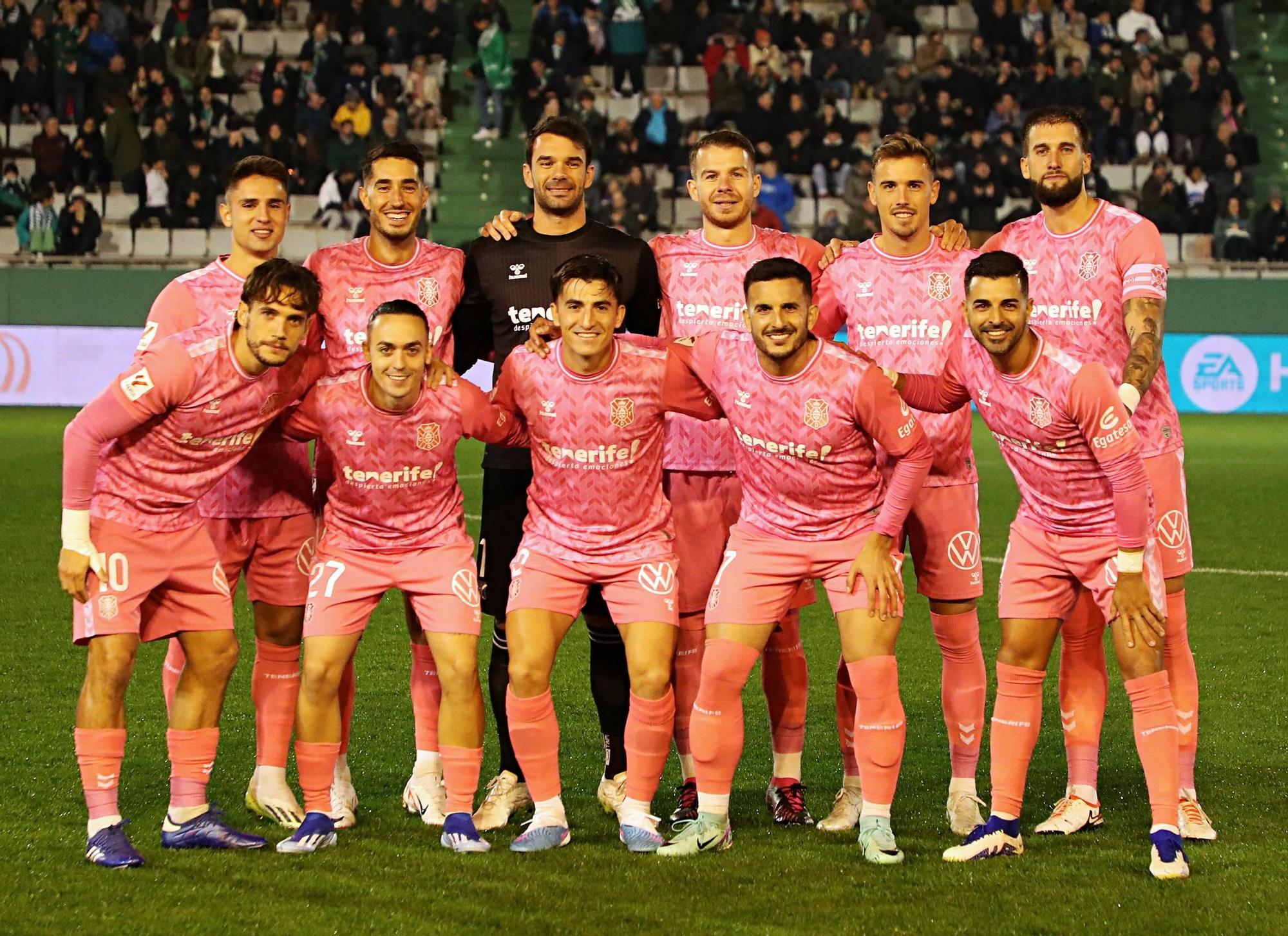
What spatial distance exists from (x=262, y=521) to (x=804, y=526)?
5.76 feet

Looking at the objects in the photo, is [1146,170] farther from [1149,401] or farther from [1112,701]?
[1149,401]

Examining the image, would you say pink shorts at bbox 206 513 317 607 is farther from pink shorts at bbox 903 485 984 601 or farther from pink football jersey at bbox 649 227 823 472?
pink shorts at bbox 903 485 984 601

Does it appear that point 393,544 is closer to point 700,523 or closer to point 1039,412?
point 700,523

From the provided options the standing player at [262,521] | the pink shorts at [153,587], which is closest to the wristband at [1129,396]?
the standing player at [262,521]

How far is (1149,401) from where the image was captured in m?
5.15

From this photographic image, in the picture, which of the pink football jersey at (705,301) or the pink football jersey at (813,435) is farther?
the pink football jersey at (705,301)

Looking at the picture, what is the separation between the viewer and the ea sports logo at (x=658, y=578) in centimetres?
494

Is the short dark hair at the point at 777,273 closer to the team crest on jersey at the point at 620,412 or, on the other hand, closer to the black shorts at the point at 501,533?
the team crest on jersey at the point at 620,412

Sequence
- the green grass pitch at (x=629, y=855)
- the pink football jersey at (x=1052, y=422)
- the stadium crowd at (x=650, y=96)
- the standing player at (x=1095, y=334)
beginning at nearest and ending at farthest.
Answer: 1. the green grass pitch at (x=629, y=855)
2. the pink football jersey at (x=1052, y=422)
3. the standing player at (x=1095, y=334)
4. the stadium crowd at (x=650, y=96)

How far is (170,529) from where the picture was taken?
15.9 feet

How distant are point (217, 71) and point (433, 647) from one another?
747 inches

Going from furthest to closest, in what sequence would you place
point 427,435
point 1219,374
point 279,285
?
point 1219,374, point 427,435, point 279,285

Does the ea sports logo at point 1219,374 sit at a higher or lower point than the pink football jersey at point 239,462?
higher

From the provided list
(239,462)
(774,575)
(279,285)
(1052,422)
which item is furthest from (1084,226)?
(239,462)
